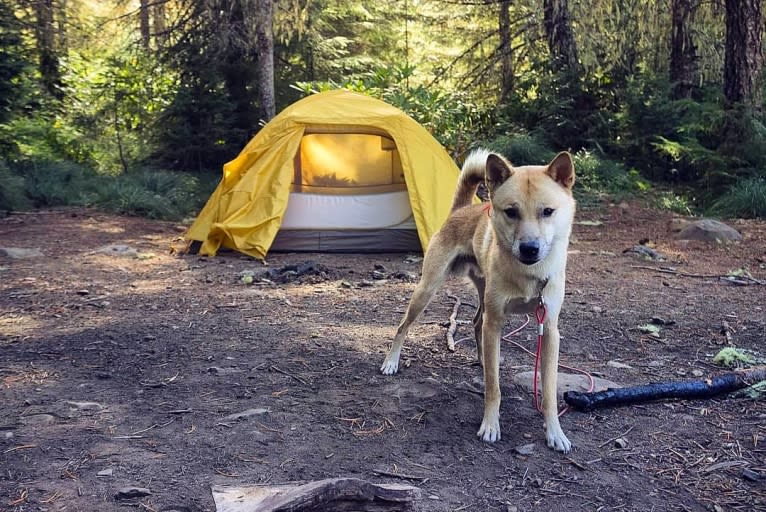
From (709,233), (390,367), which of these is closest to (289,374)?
(390,367)

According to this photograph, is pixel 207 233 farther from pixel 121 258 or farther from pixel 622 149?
pixel 622 149

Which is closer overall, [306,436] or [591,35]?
[306,436]

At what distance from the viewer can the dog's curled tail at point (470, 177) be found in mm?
4254

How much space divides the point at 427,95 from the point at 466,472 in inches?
448

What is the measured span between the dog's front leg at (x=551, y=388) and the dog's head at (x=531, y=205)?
0.39m

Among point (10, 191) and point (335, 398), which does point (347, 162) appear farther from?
point (335, 398)

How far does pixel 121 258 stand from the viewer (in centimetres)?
820

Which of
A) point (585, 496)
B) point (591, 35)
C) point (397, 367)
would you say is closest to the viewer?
point (585, 496)

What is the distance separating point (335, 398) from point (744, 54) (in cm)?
978

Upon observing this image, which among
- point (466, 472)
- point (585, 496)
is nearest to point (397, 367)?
point (466, 472)

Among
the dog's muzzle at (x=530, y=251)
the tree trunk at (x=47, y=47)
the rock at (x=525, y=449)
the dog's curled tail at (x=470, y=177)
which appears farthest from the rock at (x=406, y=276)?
the tree trunk at (x=47, y=47)

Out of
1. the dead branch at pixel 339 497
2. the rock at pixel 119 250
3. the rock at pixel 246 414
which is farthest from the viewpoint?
the rock at pixel 119 250

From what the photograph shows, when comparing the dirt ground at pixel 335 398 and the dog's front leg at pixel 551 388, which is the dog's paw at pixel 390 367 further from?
the dog's front leg at pixel 551 388

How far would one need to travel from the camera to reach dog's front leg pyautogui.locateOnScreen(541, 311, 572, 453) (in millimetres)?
3311
